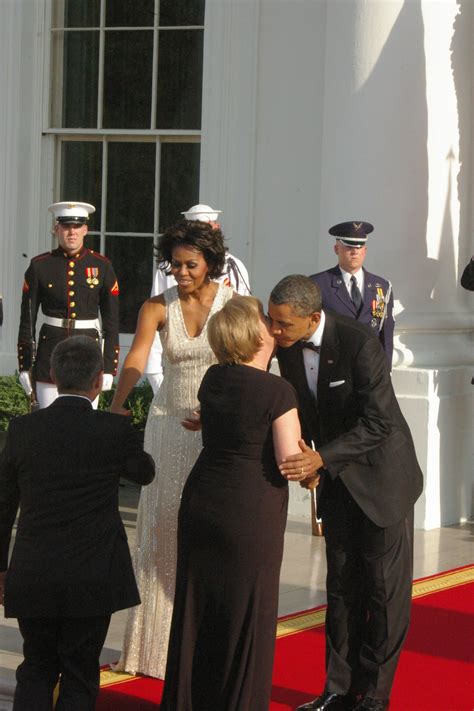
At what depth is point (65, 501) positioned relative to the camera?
398cm

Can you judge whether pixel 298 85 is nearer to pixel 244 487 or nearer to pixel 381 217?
pixel 381 217

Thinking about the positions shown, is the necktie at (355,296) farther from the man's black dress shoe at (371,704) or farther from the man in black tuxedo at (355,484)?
the man's black dress shoe at (371,704)

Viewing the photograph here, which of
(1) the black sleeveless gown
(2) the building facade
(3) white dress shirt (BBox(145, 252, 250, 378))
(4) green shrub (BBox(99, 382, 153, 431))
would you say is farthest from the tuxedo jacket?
(1) the black sleeveless gown

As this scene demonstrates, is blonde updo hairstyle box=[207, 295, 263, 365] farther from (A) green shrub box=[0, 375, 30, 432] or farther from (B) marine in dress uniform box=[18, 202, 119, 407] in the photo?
(A) green shrub box=[0, 375, 30, 432]

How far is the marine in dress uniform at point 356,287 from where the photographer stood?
296 inches

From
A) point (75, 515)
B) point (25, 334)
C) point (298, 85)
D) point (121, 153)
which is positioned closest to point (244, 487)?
point (75, 515)

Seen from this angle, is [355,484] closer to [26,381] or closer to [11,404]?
[26,381]

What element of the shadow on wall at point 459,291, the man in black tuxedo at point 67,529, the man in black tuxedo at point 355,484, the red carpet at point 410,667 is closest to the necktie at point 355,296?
the shadow on wall at point 459,291

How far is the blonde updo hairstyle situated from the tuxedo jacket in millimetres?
3185

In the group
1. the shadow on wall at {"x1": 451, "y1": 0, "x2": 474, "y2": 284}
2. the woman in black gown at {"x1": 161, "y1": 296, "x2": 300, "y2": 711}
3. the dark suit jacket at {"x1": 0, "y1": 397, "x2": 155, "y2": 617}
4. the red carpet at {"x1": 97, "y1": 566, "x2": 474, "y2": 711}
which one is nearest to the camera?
the dark suit jacket at {"x1": 0, "y1": 397, "x2": 155, "y2": 617}

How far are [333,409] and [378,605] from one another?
0.70 metres

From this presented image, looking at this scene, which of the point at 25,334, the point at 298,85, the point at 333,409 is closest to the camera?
the point at 333,409

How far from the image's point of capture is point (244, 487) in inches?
167

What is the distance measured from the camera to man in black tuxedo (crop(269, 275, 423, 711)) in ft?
15.0
